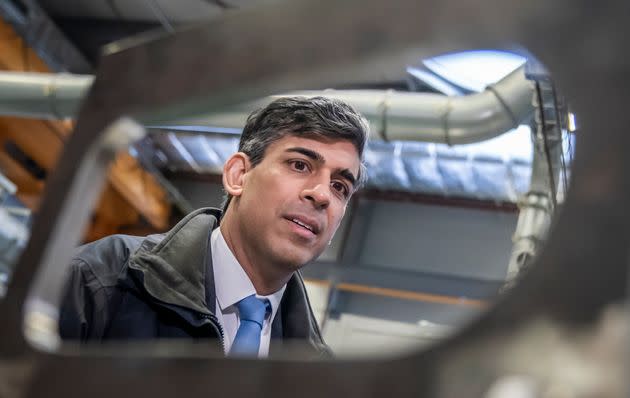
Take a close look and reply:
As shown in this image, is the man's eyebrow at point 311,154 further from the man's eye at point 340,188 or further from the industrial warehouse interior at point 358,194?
the industrial warehouse interior at point 358,194

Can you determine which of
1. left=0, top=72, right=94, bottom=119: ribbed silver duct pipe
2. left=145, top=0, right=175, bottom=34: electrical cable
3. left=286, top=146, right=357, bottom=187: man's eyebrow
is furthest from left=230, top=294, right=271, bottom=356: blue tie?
left=145, top=0, right=175, bottom=34: electrical cable

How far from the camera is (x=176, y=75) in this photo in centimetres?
39

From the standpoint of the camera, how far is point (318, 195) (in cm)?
138

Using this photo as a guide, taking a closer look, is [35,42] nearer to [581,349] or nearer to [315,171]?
[315,171]

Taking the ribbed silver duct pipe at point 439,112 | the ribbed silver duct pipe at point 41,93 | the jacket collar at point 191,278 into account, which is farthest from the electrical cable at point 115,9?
the jacket collar at point 191,278

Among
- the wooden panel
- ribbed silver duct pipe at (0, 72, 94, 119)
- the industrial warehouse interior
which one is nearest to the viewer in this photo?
the industrial warehouse interior

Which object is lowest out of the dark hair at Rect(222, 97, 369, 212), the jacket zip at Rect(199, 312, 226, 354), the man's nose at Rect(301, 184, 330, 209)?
the jacket zip at Rect(199, 312, 226, 354)

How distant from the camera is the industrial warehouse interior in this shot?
271 mm

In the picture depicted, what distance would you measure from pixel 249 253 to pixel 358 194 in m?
5.04

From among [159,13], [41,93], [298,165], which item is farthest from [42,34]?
[298,165]

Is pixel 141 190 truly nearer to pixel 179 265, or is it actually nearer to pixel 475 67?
pixel 475 67

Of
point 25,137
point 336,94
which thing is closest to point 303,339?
point 336,94

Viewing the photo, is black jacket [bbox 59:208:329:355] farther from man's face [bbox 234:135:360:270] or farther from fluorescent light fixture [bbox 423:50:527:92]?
fluorescent light fixture [bbox 423:50:527:92]

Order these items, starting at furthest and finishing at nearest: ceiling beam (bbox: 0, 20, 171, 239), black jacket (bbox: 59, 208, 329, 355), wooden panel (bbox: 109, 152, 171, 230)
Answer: wooden panel (bbox: 109, 152, 171, 230) → ceiling beam (bbox: 0, 20, 171, 239) → black jacket (bbox: 59, 208, 329, 355)
